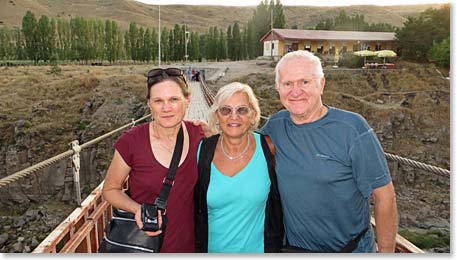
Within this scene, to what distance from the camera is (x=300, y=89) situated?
3.17ft

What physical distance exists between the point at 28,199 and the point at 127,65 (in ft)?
26.3

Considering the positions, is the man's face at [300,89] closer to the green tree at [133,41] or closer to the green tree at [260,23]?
the green tree at [260,23]

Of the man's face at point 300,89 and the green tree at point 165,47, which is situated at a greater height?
the green tree at point 165,47

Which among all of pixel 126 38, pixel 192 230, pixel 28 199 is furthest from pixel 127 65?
pixel 28 199

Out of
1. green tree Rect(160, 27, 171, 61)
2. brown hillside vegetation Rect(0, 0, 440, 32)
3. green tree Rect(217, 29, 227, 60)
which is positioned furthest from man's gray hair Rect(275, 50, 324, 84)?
green tree Rect(217, 29, 227, 60)

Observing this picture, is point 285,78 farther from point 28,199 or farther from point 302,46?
point 28,199

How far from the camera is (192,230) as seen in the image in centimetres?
105

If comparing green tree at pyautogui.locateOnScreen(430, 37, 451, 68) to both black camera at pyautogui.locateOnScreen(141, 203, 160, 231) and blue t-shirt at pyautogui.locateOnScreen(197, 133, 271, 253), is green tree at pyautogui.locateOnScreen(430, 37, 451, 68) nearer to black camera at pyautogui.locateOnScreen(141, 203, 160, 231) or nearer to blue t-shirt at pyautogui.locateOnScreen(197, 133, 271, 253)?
blue t-shirt at pyautogui.locateOnScreen(197, 133, 271, 253)

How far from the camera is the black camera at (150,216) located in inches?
35.8

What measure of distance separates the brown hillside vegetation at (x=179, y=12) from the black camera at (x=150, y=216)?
3.31 ft

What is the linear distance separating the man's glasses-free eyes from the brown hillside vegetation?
726 mm

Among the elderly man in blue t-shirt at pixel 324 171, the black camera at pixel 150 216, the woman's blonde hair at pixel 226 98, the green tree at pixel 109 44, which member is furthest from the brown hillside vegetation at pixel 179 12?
the black camera at pixel 150 216

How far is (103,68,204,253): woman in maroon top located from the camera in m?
0.97

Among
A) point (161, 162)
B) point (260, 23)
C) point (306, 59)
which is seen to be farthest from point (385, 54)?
point (161, 162)
